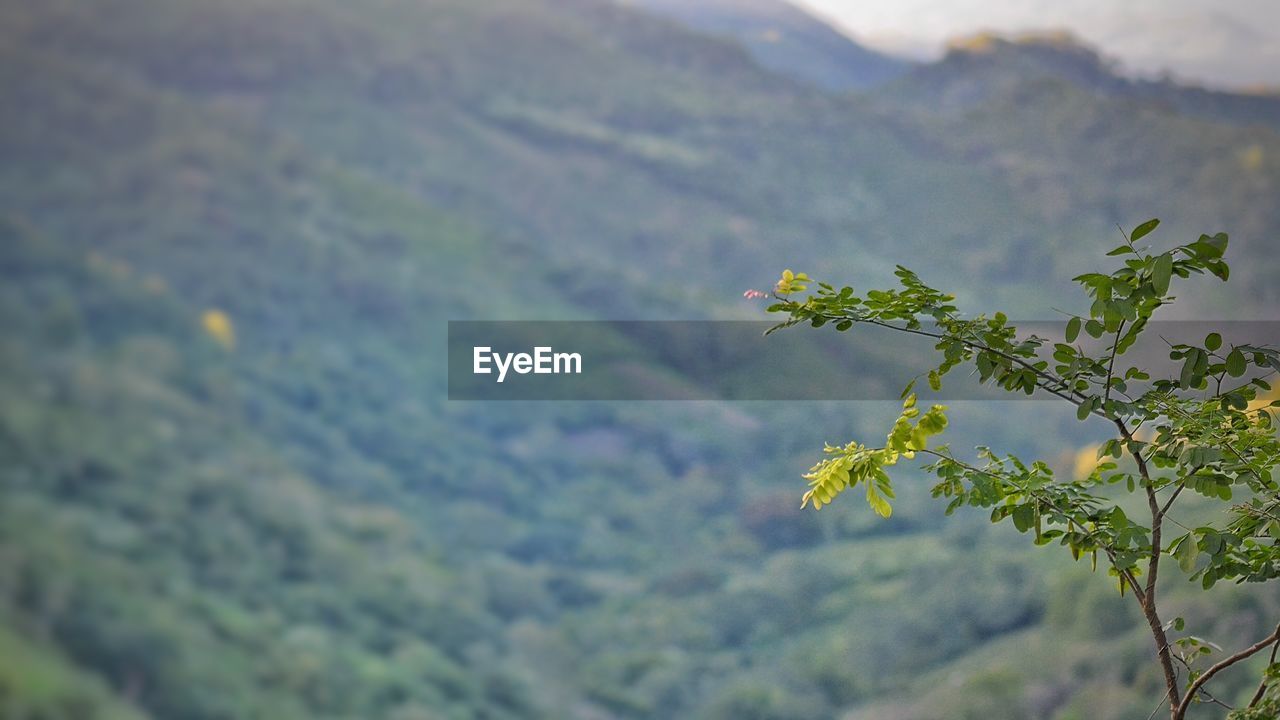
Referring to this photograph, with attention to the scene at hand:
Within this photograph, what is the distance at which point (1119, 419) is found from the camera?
3.51ft

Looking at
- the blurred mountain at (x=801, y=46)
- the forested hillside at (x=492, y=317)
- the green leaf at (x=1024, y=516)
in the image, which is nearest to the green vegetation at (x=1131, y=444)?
the green leaf at (x=1024, y=516)

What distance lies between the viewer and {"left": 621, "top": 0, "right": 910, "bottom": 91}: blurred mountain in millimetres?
4711

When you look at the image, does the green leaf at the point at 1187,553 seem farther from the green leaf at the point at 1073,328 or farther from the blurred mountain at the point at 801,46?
the blurred mountain at the point at 801,46

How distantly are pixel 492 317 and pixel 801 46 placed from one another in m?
1.72

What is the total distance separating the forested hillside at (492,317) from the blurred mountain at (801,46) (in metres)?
0.08

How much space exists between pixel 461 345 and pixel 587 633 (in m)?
1.14

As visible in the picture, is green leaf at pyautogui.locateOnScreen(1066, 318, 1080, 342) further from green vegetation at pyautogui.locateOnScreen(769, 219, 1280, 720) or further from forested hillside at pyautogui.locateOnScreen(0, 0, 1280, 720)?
forested hillside at pyautogui.locateOnScreen(0, 0, 1280, 720)

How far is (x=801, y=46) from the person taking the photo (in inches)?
187

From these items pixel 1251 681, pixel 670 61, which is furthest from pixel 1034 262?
pixel 1251 681

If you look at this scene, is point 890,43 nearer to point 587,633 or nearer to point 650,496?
point 650,496

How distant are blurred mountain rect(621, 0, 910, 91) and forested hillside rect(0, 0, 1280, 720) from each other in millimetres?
82

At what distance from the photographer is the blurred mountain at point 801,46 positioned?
4711 mm

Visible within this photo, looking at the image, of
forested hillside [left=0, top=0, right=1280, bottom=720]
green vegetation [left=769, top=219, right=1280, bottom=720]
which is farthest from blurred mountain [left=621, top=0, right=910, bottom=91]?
green vegetation [left=769, top=219, right=1280, bottom=720]

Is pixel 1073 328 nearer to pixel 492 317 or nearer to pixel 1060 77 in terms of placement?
pixel 492 317
